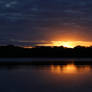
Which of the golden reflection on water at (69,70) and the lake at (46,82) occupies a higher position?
the lake at (46,82)

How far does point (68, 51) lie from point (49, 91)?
8228 centimetres

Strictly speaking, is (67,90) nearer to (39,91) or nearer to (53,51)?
(39,91)

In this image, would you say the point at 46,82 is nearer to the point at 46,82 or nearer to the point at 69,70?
the point at 46,82

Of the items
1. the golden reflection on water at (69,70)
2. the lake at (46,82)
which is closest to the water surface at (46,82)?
the lake at (46,82)

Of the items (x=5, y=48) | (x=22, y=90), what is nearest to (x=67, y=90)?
(x=22, y=90)

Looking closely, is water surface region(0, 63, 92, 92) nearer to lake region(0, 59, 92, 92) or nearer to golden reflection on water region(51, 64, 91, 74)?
lake region(0, 59, 92, 92)

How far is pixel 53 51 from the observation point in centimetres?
9581

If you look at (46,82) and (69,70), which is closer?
(46,82)

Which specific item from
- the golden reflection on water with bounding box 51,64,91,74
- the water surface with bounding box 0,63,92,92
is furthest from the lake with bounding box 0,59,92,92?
the golden reflection on water with bounding box 51,64,91,74

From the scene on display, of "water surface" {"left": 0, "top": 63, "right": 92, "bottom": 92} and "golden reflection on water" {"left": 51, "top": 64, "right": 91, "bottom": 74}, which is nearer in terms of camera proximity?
"water surface" {"left": 0, "top": 63, "right": 92, "bottom": 92}

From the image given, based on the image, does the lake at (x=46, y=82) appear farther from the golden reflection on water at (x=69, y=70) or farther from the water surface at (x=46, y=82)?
the golden reflection on water at (x=69, y=70)

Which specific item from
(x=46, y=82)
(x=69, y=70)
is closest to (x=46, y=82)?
(x=46, y=82)

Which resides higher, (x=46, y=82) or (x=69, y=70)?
(x=46, y=82)

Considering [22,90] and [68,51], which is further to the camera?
[68,51]
